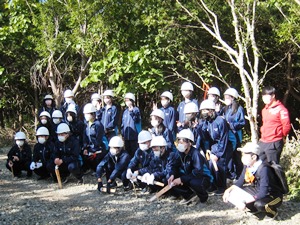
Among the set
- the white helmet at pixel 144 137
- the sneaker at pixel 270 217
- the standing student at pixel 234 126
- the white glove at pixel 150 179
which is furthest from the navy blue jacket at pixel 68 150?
the sneaker at pixel 270 217

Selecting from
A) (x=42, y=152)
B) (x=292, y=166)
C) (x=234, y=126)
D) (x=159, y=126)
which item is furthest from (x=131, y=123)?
(x=292, y=166)

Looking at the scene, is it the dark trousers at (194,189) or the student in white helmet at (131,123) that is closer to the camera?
the dark trousers at (194,189)

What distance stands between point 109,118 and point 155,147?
2.35 meters

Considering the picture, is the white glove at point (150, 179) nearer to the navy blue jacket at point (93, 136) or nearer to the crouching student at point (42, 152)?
the navy blue jacket at point (93, 136)

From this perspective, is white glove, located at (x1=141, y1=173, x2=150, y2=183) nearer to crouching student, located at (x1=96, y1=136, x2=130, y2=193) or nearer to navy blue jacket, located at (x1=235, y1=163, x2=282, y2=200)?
crouching student, located at (x1=96, y1=136, x2=130, y2=193)

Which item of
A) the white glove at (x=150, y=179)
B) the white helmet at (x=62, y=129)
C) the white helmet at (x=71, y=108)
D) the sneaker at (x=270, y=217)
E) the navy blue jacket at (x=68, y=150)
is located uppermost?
the white helmet at (x=71, y=108)

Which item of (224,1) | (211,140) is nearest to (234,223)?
(211,140)

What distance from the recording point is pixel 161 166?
662cm

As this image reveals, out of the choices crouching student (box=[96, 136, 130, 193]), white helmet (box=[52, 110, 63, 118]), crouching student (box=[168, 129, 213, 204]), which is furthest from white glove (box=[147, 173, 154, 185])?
white helmet (box=[52, 110, 63, 118])

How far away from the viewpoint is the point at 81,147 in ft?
27.9

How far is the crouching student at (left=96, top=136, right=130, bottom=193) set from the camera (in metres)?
7.05

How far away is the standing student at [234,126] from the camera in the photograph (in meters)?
7.15

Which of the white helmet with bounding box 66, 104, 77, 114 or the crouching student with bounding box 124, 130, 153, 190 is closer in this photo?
the crouching student with bounding box 124, 130, 153, 190

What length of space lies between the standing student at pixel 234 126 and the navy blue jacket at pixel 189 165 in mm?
961
